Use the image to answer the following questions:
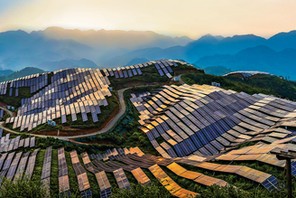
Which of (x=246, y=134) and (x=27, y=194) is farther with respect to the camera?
(x=246, y=134)

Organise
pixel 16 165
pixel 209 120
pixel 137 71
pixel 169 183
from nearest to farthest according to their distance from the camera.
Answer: pixel 169 183 → pixel 16 165 → pixel 209 120 → pixel 137 71

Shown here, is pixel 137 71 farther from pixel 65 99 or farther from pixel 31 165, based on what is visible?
pixel 31 165

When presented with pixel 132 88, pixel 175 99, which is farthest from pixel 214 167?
pixel 132 88

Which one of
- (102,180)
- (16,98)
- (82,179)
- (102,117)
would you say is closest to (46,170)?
(82,179)

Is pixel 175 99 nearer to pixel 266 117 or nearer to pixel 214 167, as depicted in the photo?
pixel 266 117

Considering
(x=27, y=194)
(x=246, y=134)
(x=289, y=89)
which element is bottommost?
(x=289, y=89)

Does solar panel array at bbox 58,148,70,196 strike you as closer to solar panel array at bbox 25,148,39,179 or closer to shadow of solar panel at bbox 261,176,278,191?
solar panel array at bbox 25,148,39,179

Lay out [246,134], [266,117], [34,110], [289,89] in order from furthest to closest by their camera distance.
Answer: [289,89]
[34,110]
[266,117]
[246,134]

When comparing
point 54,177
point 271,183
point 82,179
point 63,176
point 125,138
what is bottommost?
point 125,138

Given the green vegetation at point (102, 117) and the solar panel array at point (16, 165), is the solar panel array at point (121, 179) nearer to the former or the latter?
the solar panel array at point (16, 165)
